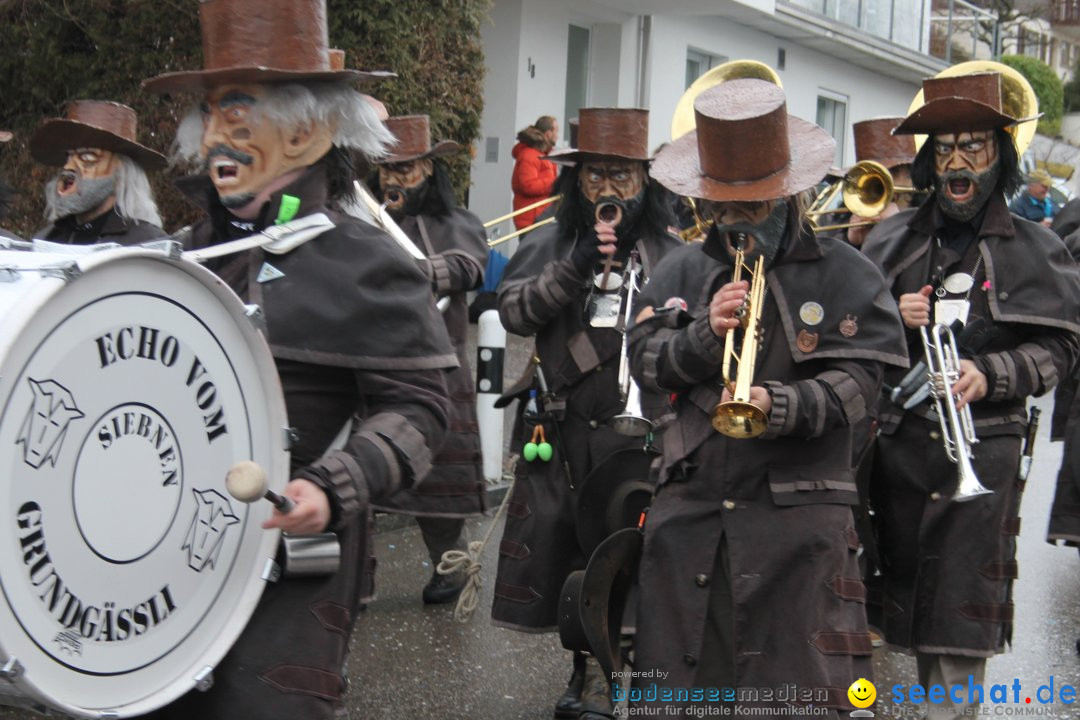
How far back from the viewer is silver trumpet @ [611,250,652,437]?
520 centimetres

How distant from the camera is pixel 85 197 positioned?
592cm

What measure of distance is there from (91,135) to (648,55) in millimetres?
12551

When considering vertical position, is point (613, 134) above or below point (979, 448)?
above

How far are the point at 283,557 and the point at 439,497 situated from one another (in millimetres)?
3726

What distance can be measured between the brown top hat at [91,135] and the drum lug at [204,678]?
3.39m

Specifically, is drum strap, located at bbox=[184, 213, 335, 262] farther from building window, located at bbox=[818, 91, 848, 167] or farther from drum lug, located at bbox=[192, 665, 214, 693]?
building window, located at bbox=[818, 91, 848, 167]

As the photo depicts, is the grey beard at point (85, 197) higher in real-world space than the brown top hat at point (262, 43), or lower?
lower

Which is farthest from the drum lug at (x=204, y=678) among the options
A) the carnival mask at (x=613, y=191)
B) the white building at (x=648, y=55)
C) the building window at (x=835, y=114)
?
the building window at (x=835, y=114)

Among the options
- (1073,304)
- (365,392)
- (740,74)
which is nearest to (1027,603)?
(1073,304)

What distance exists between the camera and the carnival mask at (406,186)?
731 cm

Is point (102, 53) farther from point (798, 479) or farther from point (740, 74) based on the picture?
point (798, 479)

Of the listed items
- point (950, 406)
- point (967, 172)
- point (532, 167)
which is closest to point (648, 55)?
point (532, 167)

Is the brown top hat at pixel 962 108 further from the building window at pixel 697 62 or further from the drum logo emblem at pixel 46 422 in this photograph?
the building window at pixel 697 62

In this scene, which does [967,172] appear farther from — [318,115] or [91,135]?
[91,135]
